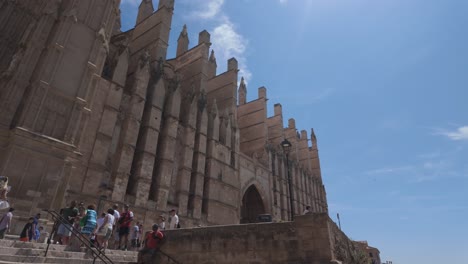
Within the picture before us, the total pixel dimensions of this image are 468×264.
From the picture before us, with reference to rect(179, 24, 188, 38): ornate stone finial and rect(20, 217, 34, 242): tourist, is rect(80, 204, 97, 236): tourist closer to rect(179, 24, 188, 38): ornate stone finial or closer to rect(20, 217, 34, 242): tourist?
rect(20, 217, 34, 242): tourist

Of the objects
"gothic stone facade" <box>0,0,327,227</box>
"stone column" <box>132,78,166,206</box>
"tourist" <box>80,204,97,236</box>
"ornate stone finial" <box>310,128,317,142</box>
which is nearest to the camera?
"tourist" <box>80,204,97,236</box>

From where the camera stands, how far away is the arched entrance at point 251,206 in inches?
1024

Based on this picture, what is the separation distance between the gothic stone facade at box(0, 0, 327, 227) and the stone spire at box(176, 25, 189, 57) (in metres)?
0.11

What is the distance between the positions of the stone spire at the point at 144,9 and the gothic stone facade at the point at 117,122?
222 millimetres

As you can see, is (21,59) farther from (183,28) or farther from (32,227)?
(183,28)

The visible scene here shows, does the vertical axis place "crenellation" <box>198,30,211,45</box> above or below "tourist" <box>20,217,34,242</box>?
above

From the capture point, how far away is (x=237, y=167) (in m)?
22.5

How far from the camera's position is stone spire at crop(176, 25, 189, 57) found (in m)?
24.1

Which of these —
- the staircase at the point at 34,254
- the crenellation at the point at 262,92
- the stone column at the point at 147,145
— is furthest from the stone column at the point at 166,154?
the crenellation at the point at 262,92

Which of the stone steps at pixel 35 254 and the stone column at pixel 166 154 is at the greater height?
the stone column at pixel 166 154

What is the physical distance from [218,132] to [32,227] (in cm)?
1490

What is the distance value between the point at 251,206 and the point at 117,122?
15719 millimetres

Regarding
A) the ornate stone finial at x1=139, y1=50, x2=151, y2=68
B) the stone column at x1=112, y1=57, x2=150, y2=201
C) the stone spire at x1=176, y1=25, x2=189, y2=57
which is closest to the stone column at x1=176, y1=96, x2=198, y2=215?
the stone column at x1=112, y1=57, x2=150, y2=201

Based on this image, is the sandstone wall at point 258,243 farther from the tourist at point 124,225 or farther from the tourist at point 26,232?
the tourist at point 26,232
